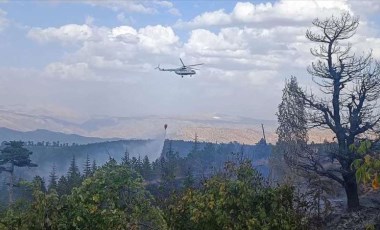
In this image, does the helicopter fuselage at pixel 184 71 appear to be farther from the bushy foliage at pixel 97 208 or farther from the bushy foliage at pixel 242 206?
the bushy foliage at pixel 97 208

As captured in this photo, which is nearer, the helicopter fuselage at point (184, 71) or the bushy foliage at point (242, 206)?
the bushy foliage at point (242, 206)

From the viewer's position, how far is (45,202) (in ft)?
30.4

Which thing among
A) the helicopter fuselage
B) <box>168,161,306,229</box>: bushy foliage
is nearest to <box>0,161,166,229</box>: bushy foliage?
<box>168,161,306,229</box>: bushy foliage

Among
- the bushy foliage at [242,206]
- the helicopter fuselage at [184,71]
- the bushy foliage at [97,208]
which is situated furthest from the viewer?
the helicopter fuselage at [184,71]

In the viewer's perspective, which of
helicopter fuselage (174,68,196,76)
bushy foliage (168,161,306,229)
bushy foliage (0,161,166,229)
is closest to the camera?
bushy foliage (0,161,166,229)

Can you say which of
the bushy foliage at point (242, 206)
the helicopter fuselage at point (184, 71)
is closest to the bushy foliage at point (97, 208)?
the bushy foliage at point (242, 206)

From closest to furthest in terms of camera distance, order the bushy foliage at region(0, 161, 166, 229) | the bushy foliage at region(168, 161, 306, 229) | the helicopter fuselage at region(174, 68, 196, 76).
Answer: the bushy foliage at region(0, 161, 166, 229)
the bushy foliage at region(168, 161, 306, 229)
the helicopter fuselage at region(174, 68, 196, 76)

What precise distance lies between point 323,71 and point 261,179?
39.4 ft

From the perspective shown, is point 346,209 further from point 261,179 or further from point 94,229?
point 94,229

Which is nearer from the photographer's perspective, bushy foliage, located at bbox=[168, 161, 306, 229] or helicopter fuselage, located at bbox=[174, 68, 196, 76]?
bushy foliage, located at bbox=[168, 161, 306, 229]

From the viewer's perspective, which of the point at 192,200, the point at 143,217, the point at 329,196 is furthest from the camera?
the point at 329,196

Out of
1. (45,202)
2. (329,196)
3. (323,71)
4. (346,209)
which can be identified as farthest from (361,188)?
(45,202)

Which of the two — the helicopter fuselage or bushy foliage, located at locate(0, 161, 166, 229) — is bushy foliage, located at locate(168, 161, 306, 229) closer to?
bushy foliage, located at locate(0, 161, 166, 229)

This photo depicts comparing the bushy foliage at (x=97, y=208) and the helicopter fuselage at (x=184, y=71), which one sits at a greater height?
the helicopter fuselage at (x=184, y=71)
